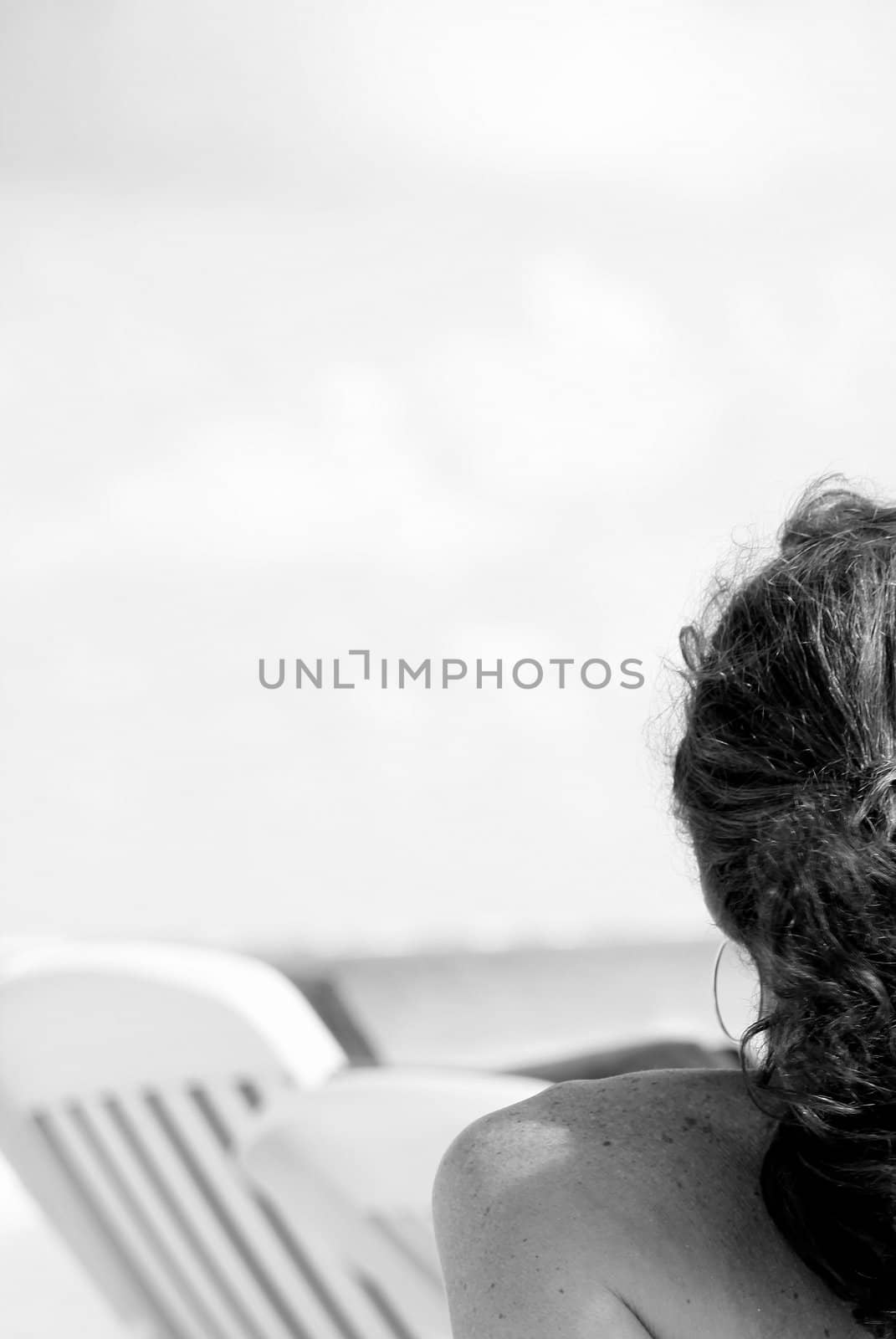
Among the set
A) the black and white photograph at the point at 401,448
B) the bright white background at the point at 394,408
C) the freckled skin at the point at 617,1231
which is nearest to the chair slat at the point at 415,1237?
the freckled skin at the point at 617,1231

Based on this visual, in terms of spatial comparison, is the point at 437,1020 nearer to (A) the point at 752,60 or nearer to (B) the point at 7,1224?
(B) the point at 7,1224

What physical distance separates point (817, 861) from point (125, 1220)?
0.88 m

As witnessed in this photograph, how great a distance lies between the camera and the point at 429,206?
2.55m

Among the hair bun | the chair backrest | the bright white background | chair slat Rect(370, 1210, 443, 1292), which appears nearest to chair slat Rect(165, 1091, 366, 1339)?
the chair backrest

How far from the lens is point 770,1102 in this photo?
1.89 ft

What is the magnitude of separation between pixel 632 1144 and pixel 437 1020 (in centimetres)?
218

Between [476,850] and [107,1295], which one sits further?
[476,850]

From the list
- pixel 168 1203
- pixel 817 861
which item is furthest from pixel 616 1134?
pixel 168 1203

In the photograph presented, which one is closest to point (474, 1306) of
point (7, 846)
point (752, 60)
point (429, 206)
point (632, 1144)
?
point (632, 1144)

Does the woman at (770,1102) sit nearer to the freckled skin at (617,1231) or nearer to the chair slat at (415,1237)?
the freckled skin at (617,1231)

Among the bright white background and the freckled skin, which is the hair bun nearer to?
the freckled skin

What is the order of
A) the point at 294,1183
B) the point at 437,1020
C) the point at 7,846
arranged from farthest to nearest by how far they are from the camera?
the point at 437,1020 < the point at 7,846 < the point at 294,1183

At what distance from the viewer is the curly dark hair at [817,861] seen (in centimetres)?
52

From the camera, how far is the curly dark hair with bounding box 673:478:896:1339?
523mm
